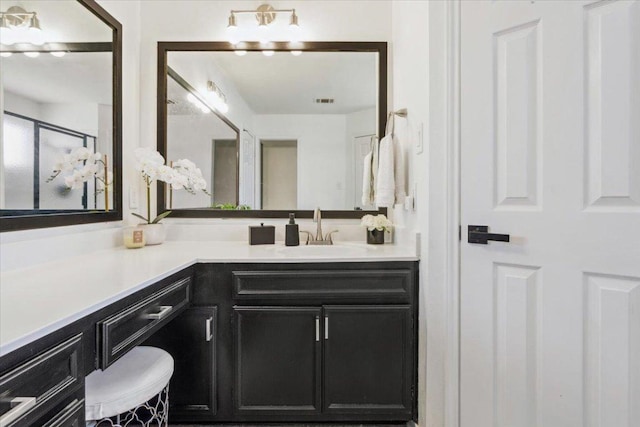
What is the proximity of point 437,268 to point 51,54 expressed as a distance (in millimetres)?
1903

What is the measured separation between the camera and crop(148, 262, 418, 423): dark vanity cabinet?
150 cm

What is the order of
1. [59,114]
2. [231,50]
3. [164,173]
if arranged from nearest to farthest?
1. [59,114]
2. [164,173]
3. [231,50]

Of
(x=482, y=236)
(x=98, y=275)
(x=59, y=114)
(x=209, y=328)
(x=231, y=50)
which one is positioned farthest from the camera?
(x=231, y=50)

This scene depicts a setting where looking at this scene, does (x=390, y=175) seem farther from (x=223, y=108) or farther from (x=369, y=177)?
(x=223, y=108)

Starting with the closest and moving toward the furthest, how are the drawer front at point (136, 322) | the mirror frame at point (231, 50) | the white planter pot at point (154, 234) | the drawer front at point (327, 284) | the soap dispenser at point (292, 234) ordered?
the drawer front at point (136, 322)
the drawer front at point (327, 284)
the white planter pot at point (154, 234)
the soap dispenser at point (292, 234)
the mirror frame at point (231, 50)

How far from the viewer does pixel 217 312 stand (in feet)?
4.93

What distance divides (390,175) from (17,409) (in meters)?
1.62

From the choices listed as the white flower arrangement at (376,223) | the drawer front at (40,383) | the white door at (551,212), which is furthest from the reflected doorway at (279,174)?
the drawer front at (40,383)

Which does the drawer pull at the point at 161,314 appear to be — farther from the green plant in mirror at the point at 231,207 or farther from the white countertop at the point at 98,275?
the green plant in mirror at the point at 231,207

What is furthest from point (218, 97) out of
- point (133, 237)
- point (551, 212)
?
point (551, 212)

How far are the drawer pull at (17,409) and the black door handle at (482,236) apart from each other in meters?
1.39

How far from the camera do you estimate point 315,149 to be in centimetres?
213

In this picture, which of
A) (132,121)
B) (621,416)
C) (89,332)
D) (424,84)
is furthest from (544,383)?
(132,121)

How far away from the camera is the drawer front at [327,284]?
1.50 meters
